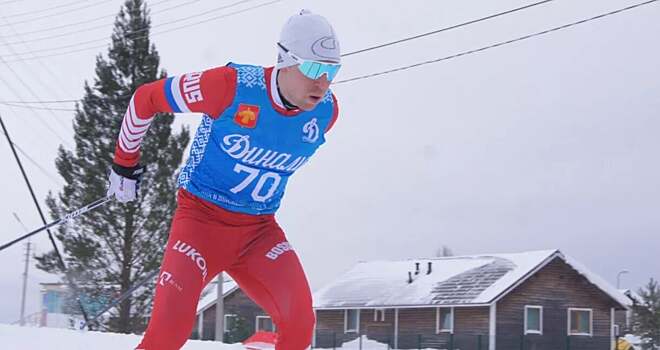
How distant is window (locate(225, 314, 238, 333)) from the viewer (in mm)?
36116

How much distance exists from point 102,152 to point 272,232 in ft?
85.0

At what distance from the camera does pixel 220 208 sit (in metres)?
4.01

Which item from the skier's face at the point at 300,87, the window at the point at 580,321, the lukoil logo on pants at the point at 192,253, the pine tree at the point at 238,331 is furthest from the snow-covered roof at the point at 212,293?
the skier's face at the point at 300,87

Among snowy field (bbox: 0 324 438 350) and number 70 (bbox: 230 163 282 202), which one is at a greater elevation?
number 70 (bbox: 230 163 282 202)

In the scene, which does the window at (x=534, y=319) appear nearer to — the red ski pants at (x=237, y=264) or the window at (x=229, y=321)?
the window at (x=229, y=321)

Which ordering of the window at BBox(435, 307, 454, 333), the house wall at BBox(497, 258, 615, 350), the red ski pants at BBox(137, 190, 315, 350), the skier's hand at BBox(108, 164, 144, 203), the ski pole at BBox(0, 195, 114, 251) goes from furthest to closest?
the window at BBox(435, 307, 454, 333)
the house wall at BBox(497, 258, 615, 350)
the ski pole at BBox(0, 195, 114, 251)
the skier's hand at BBox(108, 164, 144, 203)
the red ski pants at BBox(137, 190, 315, 350)

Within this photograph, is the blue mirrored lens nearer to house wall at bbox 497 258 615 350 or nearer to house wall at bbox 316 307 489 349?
house wall at bbox 316 307 489 349

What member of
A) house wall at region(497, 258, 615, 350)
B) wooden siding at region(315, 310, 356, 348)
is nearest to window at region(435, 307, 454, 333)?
house wall at region(497, 258, 615, 350)

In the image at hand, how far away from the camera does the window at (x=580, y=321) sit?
105ft

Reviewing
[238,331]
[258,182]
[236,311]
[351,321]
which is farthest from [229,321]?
[258,182]

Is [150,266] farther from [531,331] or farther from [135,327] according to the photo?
[531,331]

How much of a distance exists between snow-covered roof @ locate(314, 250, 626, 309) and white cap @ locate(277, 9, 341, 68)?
26.3m

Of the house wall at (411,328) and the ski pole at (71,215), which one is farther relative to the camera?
the house wall at (411,328)

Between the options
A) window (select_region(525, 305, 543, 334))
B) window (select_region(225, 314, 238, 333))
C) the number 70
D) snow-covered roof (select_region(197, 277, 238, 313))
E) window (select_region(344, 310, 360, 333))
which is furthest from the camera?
snow-covered roof (select_region(197, 277, 238, 313))
